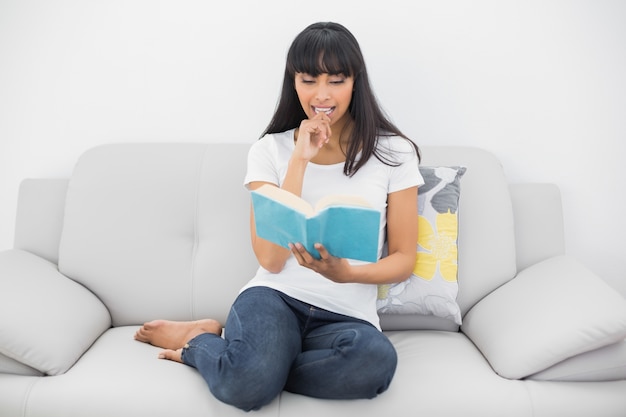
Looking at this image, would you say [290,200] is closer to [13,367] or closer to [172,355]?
[172,355]

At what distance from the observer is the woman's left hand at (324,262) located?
131 cm

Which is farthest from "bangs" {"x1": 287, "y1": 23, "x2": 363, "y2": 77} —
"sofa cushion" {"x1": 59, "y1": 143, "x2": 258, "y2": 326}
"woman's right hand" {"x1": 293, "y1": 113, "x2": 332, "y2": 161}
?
"sofa cushion" {"x1": 59, "y1": 143, "x2": 258, "y2": 326}

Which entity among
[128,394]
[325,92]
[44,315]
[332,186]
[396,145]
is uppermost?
[325,92]

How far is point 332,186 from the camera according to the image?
1.67 metres

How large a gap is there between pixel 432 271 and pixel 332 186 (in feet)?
1.24

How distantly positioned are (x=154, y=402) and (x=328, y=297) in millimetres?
486

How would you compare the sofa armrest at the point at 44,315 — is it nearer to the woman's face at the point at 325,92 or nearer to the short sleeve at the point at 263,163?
the short sleeve at the point at 263,163

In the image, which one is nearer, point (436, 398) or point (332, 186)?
point (436, 398)

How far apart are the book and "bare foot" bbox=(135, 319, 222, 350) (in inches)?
20.3

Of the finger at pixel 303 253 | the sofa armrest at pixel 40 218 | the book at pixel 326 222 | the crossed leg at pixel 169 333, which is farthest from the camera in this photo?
the sofa armrest at pixel 40 218

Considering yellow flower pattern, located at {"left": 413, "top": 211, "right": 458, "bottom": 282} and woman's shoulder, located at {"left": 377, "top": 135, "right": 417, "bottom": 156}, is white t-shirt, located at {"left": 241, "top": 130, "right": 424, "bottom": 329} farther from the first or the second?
yellow flower pattern, located at {"left": 413, "top": 211, "right": 458, "bottom": 282}

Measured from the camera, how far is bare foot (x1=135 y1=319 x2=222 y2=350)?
1657 millimetres

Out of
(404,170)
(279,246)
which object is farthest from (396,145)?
(279,246)

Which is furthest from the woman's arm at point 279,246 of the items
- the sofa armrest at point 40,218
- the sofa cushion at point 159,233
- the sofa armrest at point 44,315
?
the sofa armrest at point 40,218
